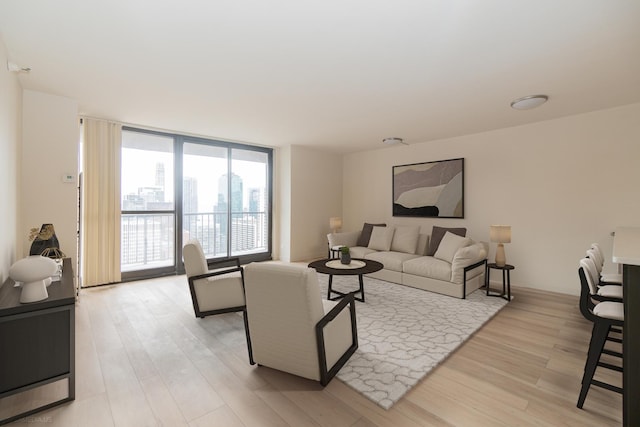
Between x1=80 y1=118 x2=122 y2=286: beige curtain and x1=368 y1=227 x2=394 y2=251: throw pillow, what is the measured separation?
436cm

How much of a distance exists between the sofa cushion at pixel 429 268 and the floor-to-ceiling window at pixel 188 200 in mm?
3319

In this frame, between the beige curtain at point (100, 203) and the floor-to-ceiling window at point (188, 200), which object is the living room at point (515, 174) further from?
the floor-to-ceiling window at point (188, 200)

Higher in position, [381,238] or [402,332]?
[381,238]

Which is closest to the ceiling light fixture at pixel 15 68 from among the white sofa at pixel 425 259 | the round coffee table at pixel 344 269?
the round coffee table at pixel 344 269

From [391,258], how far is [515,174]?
238cm

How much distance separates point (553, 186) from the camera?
417cm

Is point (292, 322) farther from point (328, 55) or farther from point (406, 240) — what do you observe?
point (406, 240)

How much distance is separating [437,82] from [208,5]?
2234mm

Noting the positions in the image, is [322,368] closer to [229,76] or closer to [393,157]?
[229,76]

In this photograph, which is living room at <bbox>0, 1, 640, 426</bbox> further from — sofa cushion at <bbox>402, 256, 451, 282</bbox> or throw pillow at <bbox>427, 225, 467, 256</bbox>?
sofa cushion at <bbox>402, 256, 451, 282</bbox>

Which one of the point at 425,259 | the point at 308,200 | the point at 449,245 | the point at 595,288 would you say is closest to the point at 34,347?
the point at 595,288

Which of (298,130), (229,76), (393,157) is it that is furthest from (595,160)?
(229,76)

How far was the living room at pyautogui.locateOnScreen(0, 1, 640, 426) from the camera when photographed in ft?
10.2

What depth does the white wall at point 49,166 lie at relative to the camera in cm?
328
